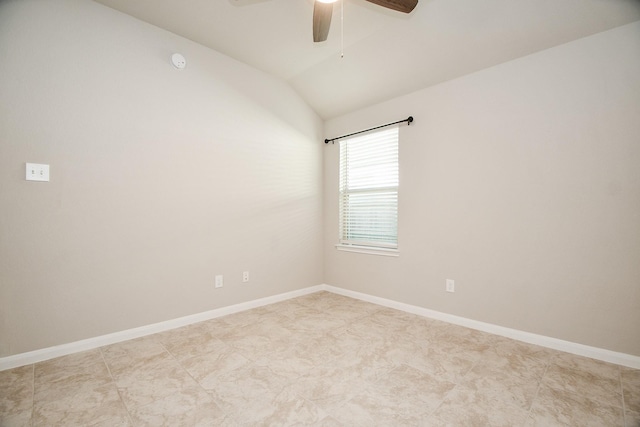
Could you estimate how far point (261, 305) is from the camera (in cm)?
312

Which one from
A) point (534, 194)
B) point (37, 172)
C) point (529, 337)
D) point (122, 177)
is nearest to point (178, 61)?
point (122, 177)

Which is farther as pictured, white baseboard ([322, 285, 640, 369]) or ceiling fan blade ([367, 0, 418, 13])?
white baseboard ([322, 285, 640, 369])

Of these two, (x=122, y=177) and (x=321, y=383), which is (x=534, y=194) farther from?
(x=122, y=177)

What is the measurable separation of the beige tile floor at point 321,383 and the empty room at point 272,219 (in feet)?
0.05

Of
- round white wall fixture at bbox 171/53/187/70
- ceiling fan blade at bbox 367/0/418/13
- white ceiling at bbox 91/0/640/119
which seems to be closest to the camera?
ceiling fan blade at bbox 367/0/418/13

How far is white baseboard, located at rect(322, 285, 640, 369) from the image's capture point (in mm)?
1892

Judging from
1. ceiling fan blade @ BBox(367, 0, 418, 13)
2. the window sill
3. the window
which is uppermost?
ceiling fan blade @ BBox(367, 0, 418, 13)

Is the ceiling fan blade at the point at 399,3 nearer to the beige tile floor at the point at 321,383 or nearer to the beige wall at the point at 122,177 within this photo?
the beige wall at the point at 122,177

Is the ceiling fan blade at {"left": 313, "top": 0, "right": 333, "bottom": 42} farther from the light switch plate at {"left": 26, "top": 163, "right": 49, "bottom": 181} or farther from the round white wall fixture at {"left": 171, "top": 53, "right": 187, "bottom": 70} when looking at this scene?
the light switch plate at {"left": 26, "top": 163, "right": 49, "bottom": 181}

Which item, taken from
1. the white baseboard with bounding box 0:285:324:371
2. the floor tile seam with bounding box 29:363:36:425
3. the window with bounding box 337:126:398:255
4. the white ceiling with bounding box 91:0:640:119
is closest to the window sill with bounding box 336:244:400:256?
the window with bounding box 337:126:398:255

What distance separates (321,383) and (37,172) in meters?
2.37

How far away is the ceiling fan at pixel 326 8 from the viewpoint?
5.15 feet

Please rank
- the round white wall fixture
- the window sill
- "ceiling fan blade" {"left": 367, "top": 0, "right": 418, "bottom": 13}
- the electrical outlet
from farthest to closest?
1. the window sill
2. the electrical outlet
3. the round white wall fixture
4. "ceiling fan blade" {"left": 367, "top": 0, "right": 418, "bottom": 13}

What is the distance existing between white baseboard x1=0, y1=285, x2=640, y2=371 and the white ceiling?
2265 mm
